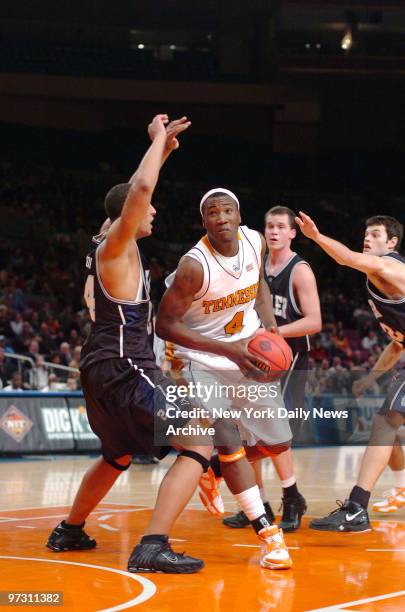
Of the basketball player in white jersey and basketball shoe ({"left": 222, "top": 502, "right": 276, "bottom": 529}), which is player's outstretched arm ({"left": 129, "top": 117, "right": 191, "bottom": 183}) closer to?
the basketball player in white jersey

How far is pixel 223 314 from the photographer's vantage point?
20.2 ft

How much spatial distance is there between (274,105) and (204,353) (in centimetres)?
2690

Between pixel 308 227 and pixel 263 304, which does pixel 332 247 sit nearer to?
pixel 308 227

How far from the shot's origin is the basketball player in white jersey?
5.83m

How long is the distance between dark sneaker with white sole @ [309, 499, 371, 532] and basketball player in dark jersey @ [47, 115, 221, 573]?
1889 millimetres

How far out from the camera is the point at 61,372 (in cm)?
1742

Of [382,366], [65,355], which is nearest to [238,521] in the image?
[382,366]

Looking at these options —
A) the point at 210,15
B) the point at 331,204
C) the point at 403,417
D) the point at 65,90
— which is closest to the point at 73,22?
the point at 65,90

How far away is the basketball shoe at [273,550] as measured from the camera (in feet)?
18.7

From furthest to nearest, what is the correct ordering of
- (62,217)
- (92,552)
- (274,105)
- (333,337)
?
(274,105) < (62,217) < (333,337) < (92,552)

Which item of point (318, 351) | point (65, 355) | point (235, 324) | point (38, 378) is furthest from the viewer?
point (318, 351)

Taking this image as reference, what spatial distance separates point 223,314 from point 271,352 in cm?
47

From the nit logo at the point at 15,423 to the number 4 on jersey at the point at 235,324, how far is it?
334 inches

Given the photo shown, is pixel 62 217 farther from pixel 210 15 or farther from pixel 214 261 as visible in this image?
pixel 214 261
